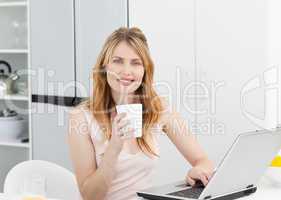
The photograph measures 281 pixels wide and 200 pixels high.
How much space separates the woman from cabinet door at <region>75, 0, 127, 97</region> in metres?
1.21

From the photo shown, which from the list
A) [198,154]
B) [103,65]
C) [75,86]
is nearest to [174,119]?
[198,154]

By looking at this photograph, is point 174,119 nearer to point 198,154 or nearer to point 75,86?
point 198,154

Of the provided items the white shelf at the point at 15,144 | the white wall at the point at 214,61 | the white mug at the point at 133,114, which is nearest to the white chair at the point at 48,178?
the white mug at the point at 133,114

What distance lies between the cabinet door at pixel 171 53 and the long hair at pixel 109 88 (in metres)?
1.03

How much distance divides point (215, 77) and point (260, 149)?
1.39 m

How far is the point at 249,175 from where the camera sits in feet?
6.04

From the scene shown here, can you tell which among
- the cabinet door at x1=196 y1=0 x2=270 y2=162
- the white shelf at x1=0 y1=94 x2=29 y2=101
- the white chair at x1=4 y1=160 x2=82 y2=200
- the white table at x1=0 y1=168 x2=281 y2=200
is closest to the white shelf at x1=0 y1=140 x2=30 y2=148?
the white shelf at x1=0 y1=94 x2=29 y2=101

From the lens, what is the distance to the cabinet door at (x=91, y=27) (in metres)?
3.38

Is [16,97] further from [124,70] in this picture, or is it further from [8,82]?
[124,70]

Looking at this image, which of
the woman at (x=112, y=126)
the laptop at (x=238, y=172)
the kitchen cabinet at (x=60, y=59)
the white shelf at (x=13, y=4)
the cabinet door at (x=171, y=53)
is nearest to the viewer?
the laptop at (x=238, y=172)

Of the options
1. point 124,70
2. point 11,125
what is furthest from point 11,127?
point 124,70

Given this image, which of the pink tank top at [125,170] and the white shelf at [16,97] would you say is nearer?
the pink tank top at [125,170]

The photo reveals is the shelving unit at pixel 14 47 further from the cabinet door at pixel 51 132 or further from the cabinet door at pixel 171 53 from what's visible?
the cabinet door at pixel 171 53

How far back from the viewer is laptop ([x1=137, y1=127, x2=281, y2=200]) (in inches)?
65.9
